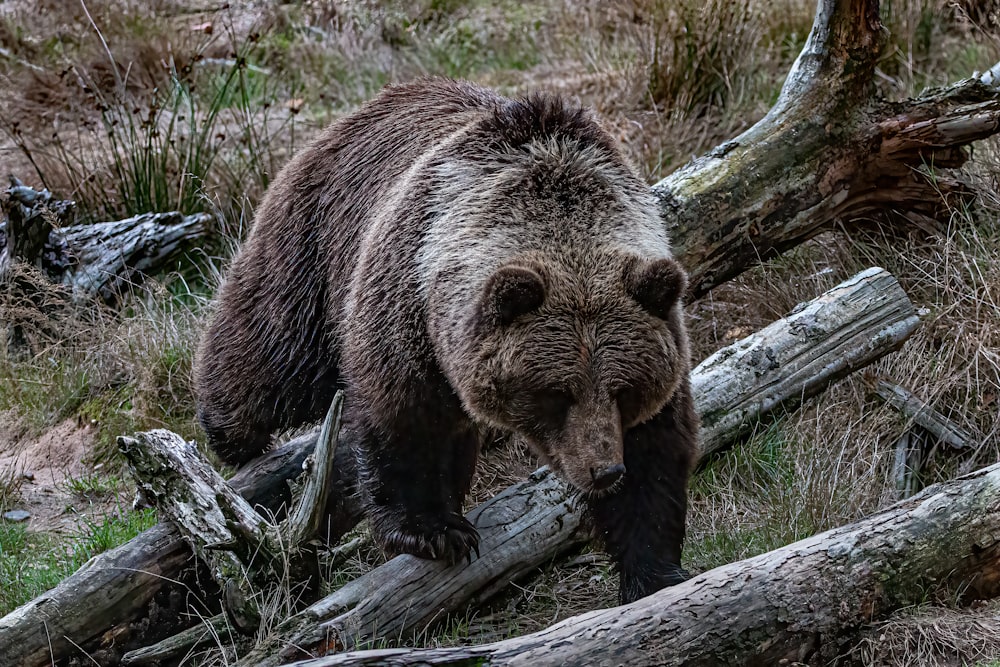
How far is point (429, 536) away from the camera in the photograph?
14.2ft

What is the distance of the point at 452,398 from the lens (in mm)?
4207

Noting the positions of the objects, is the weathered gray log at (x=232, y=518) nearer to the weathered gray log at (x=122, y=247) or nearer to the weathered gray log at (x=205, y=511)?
the weathered gray log at (x=205, y=511)

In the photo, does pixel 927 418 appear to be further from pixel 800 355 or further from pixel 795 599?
pixel 795 599

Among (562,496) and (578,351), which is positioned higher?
(578,351)

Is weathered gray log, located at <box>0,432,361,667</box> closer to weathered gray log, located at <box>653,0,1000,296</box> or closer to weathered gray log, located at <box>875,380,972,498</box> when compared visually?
weathered gray log, located at <box>653,0,1000,296</box>

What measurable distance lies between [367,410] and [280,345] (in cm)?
108

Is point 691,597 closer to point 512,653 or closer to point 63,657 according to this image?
point 512,653

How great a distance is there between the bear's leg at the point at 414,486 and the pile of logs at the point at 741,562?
0.41ft

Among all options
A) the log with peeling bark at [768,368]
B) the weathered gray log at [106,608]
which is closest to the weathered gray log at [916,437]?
the log with peeling bark at [768,368]

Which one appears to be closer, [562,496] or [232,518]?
[232,518]

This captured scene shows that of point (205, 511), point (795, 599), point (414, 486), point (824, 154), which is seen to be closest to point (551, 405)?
point (414, 486)

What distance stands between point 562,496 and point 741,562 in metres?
1.22

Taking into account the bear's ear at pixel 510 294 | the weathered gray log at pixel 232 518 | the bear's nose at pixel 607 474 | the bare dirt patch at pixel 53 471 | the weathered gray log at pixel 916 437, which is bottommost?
the weathered gray log at pixel 916 437

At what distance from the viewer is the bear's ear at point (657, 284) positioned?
364 centimetres
